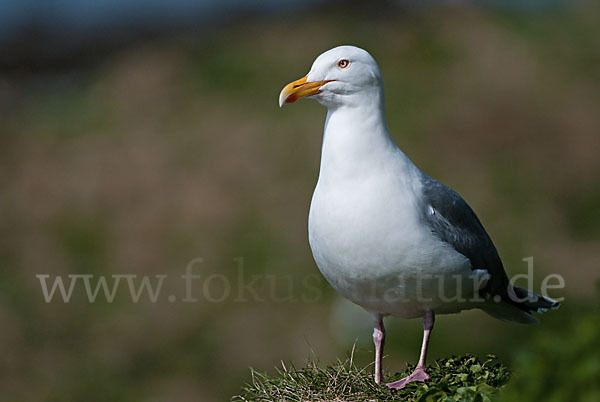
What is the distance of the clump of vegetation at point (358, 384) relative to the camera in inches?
164

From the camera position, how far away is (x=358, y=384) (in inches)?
175

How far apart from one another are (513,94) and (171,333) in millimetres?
7972

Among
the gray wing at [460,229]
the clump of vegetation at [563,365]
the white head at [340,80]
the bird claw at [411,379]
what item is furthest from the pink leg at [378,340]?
the clump of vegetation at [563,365]

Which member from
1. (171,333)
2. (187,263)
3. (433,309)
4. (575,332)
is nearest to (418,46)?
(187,263)

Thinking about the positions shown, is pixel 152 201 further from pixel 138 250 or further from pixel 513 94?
pixel 513 94

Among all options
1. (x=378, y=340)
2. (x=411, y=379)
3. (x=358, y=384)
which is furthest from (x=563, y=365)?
(x=378, y=340)

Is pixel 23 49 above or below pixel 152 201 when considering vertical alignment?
above

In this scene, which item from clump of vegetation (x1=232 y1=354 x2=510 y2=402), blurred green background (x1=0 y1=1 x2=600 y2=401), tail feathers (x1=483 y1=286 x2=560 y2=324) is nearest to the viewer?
clump of vegetation (x1=232 y1=354 x2=510 y2=402)

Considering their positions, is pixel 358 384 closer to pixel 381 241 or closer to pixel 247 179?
pixel 381 241

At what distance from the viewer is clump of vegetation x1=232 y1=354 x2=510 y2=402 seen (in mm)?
4176

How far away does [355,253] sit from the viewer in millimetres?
4230

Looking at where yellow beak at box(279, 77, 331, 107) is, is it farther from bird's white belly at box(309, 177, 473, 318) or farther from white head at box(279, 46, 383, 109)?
bird's white belly at box(309, 177, 473, 318)

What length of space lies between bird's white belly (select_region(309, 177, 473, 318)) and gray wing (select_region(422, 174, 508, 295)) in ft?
0.42

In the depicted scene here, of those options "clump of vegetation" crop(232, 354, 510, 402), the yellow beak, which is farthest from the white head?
"clump of vegetation" crop(232, 354, 510, 402)
